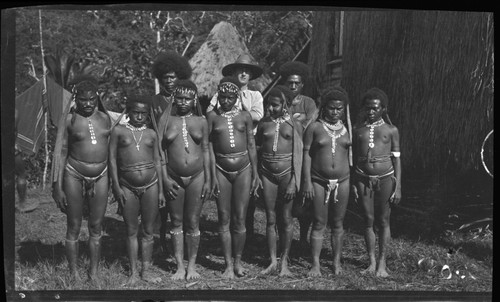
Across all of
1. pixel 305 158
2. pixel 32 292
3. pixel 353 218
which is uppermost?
pixel 305 158

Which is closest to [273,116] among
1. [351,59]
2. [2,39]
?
[351,59]

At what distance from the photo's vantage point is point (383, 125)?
8.11m

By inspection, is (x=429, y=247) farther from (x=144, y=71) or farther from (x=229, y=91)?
(x=144, y=71)

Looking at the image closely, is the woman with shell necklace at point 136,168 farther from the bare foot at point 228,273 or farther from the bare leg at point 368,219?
the bare leg at point 368,219

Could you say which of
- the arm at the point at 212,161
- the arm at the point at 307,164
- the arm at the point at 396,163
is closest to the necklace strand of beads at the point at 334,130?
the arm at the point at 307,164

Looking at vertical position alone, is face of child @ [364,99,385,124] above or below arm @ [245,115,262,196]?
above

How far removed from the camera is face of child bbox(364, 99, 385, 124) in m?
8.09

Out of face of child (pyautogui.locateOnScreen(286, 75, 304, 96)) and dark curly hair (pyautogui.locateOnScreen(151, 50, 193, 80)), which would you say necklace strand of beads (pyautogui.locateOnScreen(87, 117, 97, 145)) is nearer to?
dark curly hair (pyautogui.locateOnScreen(151, 50, 193, 80))

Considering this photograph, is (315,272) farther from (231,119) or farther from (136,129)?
(136,129)

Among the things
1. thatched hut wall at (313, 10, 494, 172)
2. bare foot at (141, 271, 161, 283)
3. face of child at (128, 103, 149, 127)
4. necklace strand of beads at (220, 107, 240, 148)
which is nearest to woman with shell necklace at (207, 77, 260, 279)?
necklace strand of beads at (220, 107, 240, 148)

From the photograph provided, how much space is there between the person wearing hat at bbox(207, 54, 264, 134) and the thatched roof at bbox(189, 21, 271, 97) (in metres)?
0.04

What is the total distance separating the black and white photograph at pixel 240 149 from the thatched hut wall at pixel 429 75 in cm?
1

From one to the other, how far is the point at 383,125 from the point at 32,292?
137 inches

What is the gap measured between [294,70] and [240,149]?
849 millimetres
